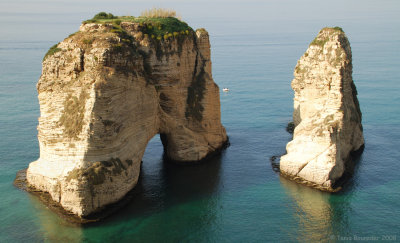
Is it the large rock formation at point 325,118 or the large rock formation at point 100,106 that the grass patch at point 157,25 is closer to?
the large rock formation at point 100,106

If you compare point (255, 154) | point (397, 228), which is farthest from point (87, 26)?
point (397, 228)

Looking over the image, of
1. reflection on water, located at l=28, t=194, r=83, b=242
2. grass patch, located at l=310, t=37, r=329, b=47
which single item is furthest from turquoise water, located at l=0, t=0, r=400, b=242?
grass patch, located at l=310, t=37, r=329, b=47

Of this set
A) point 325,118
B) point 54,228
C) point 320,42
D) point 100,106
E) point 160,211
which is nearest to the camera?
point 54,228

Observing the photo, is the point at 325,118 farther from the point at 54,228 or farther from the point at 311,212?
the point at 54,228

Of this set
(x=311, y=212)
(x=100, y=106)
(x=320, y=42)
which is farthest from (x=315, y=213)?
(x=320, y=42)

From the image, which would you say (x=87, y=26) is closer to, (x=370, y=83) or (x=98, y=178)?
(x=98, y=178)

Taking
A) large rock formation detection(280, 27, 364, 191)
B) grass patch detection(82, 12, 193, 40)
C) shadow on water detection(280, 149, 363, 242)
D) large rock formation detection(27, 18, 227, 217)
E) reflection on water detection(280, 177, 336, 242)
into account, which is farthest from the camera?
grass patch detection(82, 12, 193, 40)

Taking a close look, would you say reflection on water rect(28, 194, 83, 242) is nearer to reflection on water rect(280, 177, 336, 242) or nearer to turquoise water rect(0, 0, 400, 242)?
turquoise water rect(0, 0, 400, 242)
